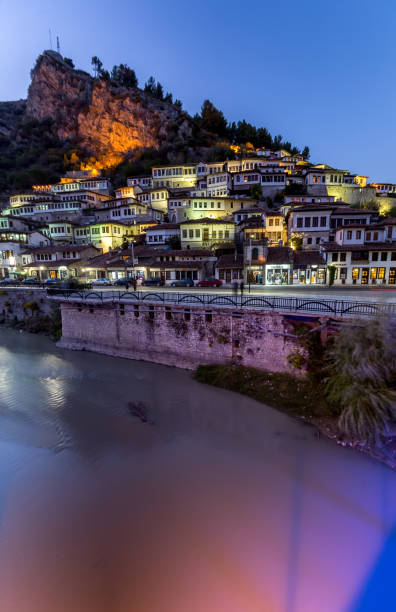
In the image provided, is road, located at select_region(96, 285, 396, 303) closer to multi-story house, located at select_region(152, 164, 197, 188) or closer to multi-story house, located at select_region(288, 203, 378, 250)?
multi-story house, located at select_region(288, 203, 378, 250)

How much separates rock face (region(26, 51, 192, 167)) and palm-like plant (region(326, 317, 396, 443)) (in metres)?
88.6

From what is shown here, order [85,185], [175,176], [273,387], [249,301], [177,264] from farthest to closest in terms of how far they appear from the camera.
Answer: [85,185]
[175,176]
[177,264]
[249,301]
[273,387]

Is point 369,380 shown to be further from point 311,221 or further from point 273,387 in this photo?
point 311,221

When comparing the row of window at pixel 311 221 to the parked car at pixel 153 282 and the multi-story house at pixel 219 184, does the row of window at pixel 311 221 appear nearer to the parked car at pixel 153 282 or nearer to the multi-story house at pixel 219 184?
the parked car at pixel 153 282

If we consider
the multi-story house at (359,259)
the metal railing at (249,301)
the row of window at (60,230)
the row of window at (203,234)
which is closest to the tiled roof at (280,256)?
the multi-story house at (359,259)

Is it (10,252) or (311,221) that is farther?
(10,252)

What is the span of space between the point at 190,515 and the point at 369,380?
752 centimetres

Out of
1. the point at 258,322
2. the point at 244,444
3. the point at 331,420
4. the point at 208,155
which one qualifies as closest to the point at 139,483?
the point at 244,444

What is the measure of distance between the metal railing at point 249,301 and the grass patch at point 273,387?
3537 millimetres

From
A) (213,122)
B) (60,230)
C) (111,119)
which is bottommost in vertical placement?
(60,230)

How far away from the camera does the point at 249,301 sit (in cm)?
1482

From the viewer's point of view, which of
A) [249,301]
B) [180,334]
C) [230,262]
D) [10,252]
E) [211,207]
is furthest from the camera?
[211,207]

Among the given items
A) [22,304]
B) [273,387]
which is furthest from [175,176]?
[273,387]

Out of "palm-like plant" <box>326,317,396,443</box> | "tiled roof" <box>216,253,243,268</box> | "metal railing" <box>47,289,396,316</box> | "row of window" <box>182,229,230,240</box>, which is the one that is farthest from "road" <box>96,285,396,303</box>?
"row of window" <box>182,229,230,240</box>
